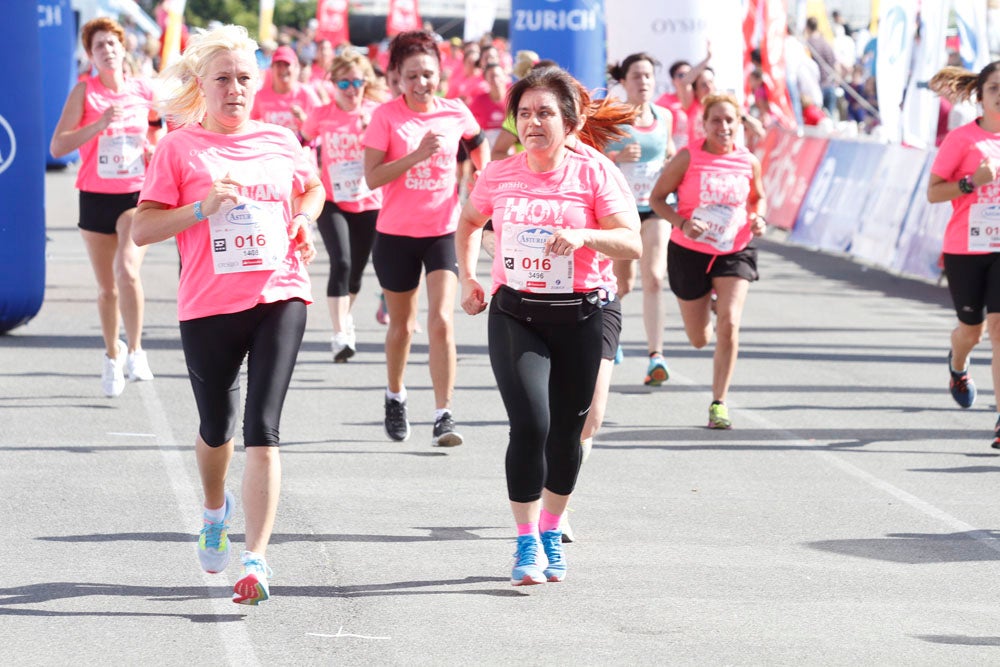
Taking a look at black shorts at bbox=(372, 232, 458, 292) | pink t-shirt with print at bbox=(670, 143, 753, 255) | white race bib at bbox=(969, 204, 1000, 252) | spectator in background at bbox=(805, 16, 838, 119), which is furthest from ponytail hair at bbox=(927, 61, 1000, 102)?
spectator in background at bbox=(805, 16, 838, 119)

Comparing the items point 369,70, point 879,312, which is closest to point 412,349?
point 369,70

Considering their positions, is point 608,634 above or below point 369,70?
below

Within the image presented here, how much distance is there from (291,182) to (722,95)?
12.8 ft

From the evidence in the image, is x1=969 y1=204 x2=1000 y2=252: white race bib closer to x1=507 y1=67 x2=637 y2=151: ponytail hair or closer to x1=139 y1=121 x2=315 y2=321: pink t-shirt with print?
x1=507 y1=67 x2=637 y2=151: ponytail hair

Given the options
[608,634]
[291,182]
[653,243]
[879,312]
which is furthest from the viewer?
[879,312]

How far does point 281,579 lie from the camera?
19.6ft

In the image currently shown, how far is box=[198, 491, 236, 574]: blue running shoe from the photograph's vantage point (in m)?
5.77

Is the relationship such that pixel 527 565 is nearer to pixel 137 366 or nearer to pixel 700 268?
pixel 700 268

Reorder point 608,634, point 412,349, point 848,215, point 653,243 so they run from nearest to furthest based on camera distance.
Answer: point 608,634 → point 653,243 → point 412,349 → point 848,215

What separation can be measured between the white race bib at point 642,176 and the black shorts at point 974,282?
2446mm

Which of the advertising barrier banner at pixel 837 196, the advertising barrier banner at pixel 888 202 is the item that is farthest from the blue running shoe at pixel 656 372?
the advertising barrier banner at pixel 837 196

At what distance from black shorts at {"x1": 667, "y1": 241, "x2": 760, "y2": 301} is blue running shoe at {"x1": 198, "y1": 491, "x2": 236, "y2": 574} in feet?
13.7

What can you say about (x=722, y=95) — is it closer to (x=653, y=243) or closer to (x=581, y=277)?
(x=653, y=243)

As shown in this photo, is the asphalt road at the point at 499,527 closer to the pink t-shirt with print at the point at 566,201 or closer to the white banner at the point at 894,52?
the pink t-shirt with print at the point at 566,201
